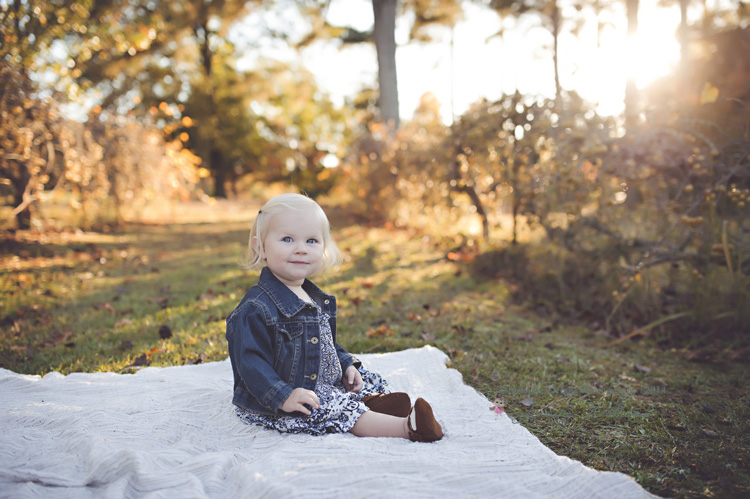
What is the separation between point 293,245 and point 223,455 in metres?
0.92

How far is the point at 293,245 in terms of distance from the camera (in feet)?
7.32

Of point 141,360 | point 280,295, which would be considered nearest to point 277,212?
point 280,295

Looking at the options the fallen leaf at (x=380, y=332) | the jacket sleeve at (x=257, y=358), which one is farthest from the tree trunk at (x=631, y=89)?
the jacket sleeve at (x=257, y=358)

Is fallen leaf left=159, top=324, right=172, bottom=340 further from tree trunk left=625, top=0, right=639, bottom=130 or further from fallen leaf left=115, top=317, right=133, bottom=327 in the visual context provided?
tree trunk left=625, top=0, right=639, bottom=130

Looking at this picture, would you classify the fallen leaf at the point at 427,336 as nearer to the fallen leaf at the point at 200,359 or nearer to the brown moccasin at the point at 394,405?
the brown moccasin at the point at 394,405

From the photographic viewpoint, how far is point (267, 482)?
167 cm

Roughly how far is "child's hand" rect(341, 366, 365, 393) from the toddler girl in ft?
0.17

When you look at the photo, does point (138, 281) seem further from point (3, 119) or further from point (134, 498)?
point (134, 498)

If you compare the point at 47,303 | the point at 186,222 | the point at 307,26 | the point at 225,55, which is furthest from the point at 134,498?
the point at 225,55

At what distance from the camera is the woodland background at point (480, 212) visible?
3.54 metres

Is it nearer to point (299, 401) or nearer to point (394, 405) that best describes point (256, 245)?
point (299, 401)

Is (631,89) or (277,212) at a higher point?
(631,89)

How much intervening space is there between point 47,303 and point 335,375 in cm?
345

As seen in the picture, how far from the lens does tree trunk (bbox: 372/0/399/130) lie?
12383mm
